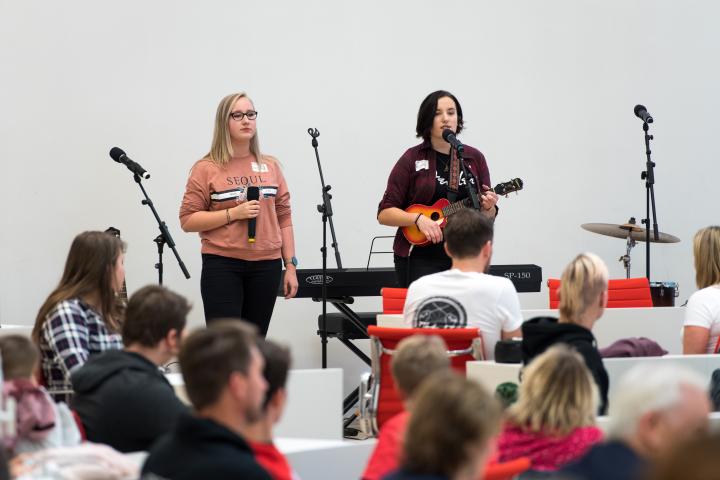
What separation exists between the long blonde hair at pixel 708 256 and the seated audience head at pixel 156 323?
7.51ft

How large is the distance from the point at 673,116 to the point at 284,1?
3.11 metres

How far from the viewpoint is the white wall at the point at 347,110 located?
7.00m

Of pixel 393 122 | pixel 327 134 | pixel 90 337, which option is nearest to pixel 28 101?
pixel 327 134

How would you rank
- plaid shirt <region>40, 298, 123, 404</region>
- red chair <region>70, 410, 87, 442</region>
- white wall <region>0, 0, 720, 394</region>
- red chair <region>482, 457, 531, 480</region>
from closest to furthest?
red chair <region>482, 457, 531, 480</region> → red chair <region>70, 410, 87, 442</region> → plaid shirt <region>40, 298, 123, 404</region> → white wall <region>0, 0, 720, 394</region>

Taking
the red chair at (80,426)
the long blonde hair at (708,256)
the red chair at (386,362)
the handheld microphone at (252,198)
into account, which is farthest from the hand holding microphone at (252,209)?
the red chair at (80,426)

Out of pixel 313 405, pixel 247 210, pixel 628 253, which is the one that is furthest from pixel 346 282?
pixel 313 405

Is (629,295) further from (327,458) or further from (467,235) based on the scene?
(327,458)

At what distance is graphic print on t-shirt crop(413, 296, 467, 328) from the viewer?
381cm

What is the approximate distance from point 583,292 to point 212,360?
60.8 inches

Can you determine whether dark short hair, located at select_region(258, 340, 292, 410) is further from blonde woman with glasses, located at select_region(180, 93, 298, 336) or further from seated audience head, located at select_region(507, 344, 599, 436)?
blonde woman with glasses, located at select_region(180, 93, 298, 336)

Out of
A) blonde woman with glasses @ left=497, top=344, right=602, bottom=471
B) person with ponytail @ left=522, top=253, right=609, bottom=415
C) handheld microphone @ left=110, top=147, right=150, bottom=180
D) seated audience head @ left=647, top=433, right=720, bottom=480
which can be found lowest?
blonde woman with glasses @ left=497, top=344, right=602, bottom=471

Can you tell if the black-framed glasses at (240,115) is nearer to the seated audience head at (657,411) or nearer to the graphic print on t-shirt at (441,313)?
the graphic print on t-shirt at (441,313)

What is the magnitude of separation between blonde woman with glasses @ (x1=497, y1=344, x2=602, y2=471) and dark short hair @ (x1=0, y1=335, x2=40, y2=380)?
46.1 inches

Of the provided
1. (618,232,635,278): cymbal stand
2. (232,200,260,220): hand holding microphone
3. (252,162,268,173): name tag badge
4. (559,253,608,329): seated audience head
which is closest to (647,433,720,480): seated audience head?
(559,253,608,329): seated audience head
